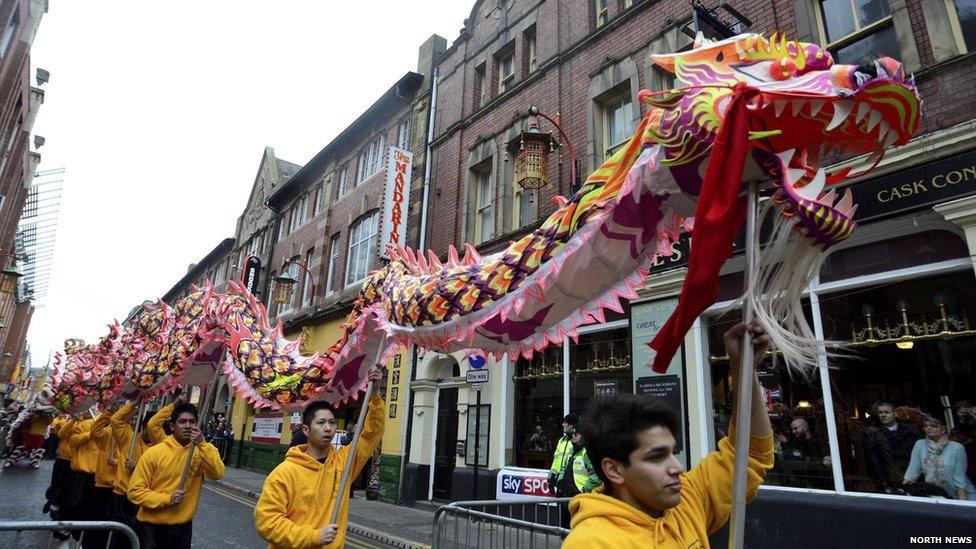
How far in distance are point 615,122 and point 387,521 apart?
27.2 feet

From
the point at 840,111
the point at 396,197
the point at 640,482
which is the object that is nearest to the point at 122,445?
the point at 640,482

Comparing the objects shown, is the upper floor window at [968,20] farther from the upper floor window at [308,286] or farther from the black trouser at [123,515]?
the upper floor window at [308,286]

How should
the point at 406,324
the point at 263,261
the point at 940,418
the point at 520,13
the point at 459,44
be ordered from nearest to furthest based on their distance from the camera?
the point at 406,324, the point at 940,418, the point at 520,13, the point at 459,44, the point at 263,261

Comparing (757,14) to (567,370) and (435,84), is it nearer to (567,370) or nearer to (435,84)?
(567,370)

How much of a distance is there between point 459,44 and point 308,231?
30.2 ft

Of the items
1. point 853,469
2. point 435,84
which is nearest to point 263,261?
point 435,84

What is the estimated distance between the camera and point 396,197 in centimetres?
1382

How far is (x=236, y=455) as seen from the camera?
19.8 metres

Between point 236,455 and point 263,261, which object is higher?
point 263,261

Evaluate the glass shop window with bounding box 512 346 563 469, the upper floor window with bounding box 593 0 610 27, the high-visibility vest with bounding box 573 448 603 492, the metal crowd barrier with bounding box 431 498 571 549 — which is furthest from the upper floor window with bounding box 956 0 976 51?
the metal crowd barrier with bounding box 431 498 571 549

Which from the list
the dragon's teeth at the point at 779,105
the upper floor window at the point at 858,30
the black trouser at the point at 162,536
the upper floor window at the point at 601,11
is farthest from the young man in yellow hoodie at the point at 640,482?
the upper floor window at the point at 601,11

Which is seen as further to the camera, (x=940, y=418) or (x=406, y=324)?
(x=940, y=418)

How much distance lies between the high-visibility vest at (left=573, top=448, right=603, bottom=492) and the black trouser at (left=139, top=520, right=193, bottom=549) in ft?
11.8

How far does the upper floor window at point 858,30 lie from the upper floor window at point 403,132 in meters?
11.0
